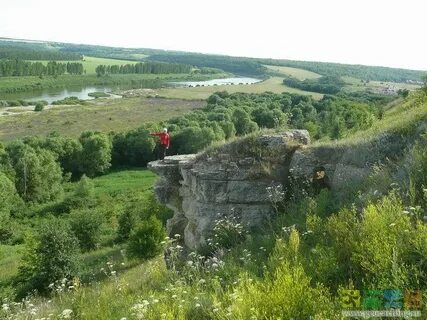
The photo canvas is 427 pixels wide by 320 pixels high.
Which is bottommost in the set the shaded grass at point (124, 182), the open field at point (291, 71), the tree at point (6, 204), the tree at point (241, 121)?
the shaded grass at point (124, 182)

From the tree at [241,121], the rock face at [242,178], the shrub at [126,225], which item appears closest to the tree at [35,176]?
the shrub at [126,225]

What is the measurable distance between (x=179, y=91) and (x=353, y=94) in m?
50.0

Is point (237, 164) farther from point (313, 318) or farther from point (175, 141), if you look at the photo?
point (175, 141)

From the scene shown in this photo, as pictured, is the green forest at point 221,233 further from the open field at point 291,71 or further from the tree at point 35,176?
the open field at point 291,71

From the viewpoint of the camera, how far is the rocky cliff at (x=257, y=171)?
9.73 metres

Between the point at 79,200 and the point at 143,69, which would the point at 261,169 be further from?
the point at 143,69

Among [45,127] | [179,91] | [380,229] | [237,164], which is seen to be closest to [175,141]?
[45,127]

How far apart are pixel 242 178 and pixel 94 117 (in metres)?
73.8

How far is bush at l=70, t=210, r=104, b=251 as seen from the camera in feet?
96.9

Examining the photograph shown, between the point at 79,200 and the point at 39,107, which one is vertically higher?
the point at 39,107

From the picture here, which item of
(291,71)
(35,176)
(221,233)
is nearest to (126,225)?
A: (35,176)

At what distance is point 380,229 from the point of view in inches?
193

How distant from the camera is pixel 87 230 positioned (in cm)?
2962

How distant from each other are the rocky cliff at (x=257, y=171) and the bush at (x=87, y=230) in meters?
18.8
